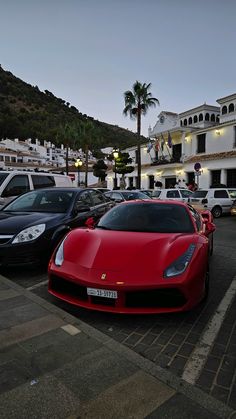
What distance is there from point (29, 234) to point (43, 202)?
150 centimetres

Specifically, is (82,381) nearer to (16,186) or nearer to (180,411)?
(180,411)

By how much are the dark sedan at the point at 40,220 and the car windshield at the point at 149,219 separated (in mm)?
1077

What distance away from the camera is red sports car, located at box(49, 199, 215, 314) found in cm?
319

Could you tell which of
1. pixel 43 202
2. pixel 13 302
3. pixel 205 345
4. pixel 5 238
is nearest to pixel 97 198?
pixel 43 202

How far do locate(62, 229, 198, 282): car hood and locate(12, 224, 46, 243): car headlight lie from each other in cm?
103

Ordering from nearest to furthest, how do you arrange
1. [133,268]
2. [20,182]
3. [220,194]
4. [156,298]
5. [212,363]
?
[212,363]
[156,298]
[133,268]
[20,182]
[220,194]

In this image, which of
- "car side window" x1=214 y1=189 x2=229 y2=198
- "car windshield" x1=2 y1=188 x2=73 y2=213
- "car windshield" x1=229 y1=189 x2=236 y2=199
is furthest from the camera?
"car windshield" x1=229 y1=189 x2=236 y2=199

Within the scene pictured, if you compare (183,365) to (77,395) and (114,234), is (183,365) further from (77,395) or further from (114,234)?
(114,234)

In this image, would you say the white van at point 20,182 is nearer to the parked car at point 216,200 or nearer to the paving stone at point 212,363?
the paving stone at point 212,363

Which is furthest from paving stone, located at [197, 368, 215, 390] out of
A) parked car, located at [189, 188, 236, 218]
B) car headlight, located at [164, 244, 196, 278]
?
parked car, located at [189, 188, 236, 218]

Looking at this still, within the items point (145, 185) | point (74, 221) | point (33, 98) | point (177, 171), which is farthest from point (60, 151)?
point (74, 221)

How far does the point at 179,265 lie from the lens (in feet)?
11.1

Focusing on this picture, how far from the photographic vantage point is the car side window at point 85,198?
21.6 feet

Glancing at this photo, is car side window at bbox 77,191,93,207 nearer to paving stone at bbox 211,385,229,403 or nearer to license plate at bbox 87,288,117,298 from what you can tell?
license plate at bbox 87,288,117,298
